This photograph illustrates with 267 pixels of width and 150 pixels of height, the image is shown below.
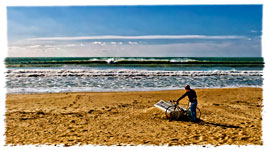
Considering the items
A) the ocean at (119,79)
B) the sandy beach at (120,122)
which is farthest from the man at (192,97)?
the ocean at (119,79)

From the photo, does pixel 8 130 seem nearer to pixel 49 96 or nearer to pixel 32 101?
pixel 32 101

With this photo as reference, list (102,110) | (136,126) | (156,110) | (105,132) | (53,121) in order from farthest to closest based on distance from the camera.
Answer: (102,110) → (156,110) → (53,121) → (136,126) → (105,132)

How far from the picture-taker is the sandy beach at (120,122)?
5.35m

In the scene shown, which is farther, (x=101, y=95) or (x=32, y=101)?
(x=101, y=95)

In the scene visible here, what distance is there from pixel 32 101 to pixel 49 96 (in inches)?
48.5

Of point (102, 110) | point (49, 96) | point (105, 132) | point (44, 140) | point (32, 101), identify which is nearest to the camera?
point (44, 140)

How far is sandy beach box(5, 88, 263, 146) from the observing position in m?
5.35

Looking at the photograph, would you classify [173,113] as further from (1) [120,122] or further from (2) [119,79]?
(2) [119,79]

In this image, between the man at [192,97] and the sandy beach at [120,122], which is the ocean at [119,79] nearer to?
the sandy beach at [120,122]

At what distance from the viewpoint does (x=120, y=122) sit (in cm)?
701

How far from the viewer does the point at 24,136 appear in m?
5.66

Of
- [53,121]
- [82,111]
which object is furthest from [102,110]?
[53,121]

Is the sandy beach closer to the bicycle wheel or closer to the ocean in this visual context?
the bicycle wheel

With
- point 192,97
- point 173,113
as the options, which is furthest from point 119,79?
point 192,97
